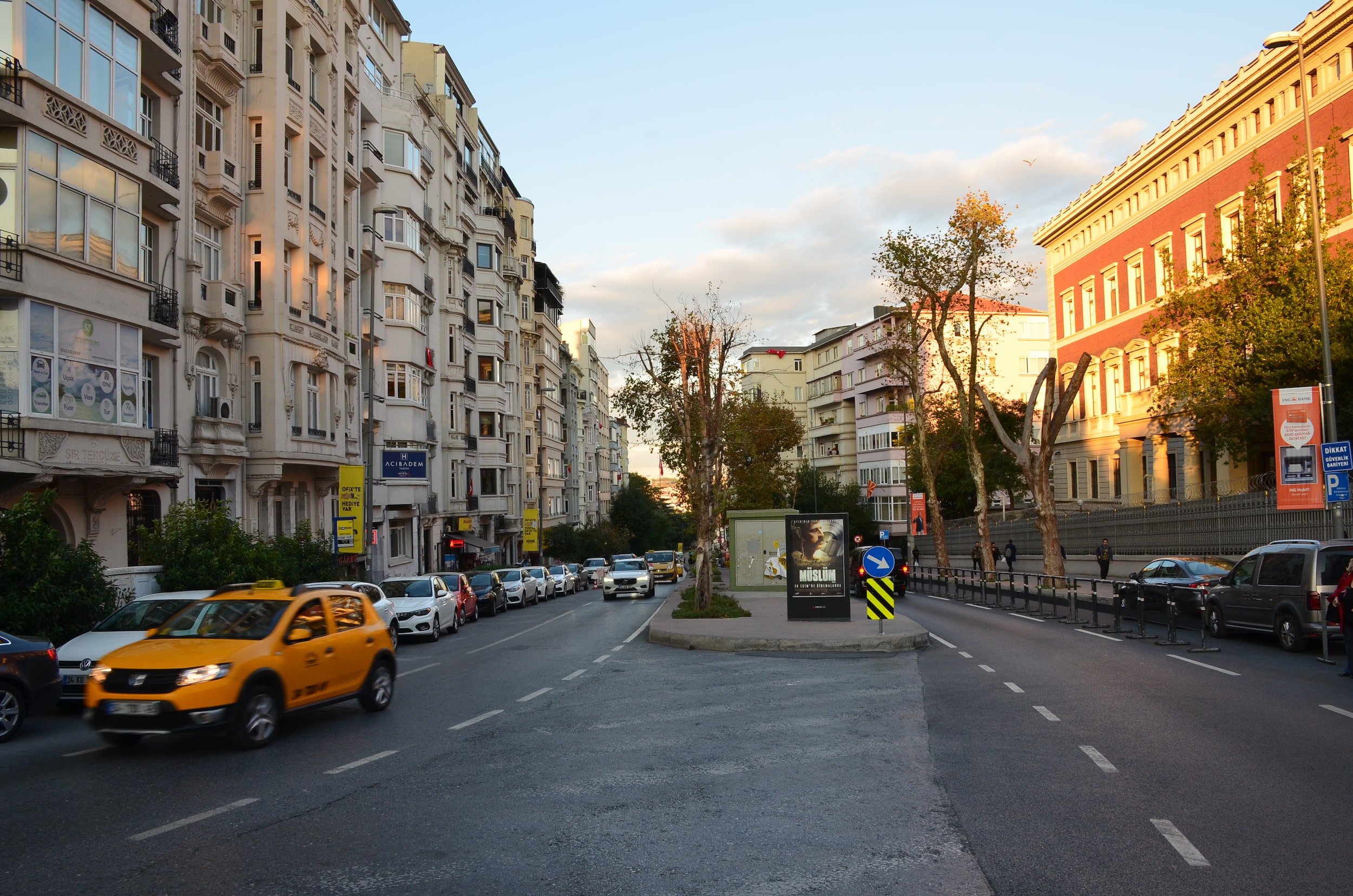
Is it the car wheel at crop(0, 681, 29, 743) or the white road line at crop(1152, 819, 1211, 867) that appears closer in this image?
the white road line at crop(1152, 819, 1211, 867)

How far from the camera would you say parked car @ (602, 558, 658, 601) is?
46094 mm

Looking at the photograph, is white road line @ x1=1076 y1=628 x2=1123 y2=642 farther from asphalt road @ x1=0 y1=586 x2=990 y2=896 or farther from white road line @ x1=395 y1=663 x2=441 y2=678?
white road line @ x1=395 y1=663 x2=441 y2=678

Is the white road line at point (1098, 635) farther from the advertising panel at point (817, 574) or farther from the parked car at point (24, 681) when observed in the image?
the parked car at point (24, 681)

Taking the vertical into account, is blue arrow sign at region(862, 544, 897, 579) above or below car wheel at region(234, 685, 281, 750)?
above

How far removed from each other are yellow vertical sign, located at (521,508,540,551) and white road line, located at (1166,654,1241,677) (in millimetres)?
55057

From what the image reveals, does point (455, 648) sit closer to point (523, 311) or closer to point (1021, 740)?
point (1021, 740)

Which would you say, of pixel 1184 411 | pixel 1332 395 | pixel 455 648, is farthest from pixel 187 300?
pixel 1184 411

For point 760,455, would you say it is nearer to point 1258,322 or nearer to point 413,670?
point 1258,322

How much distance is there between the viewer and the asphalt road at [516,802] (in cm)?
647

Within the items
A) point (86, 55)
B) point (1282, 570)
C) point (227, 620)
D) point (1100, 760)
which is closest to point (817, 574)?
point (1282, 570)

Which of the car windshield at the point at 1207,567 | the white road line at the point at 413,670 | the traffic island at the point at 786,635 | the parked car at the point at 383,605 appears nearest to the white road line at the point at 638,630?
the traffic island at the point at 786,635

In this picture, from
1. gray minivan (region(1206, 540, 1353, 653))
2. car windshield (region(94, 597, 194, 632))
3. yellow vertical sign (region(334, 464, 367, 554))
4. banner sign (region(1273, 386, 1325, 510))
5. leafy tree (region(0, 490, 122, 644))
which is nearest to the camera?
car windshield (region(94, 597, 194, 632))

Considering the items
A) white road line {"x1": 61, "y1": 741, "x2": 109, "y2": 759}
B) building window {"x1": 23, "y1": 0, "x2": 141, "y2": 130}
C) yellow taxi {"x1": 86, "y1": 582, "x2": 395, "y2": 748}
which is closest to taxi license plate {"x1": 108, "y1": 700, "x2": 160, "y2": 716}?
yellow taxi {"x1": 86, "y1": 582, "x2": 395, "y2": 748}

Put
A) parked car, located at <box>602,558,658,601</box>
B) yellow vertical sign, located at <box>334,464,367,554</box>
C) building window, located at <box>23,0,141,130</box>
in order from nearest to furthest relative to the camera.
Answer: building window, located at <box>23,0,141,130</box>, yellow vertical sign, located at <box>334,464,367,554</box>, parked car, located at <box>602,558,658,601</box>
